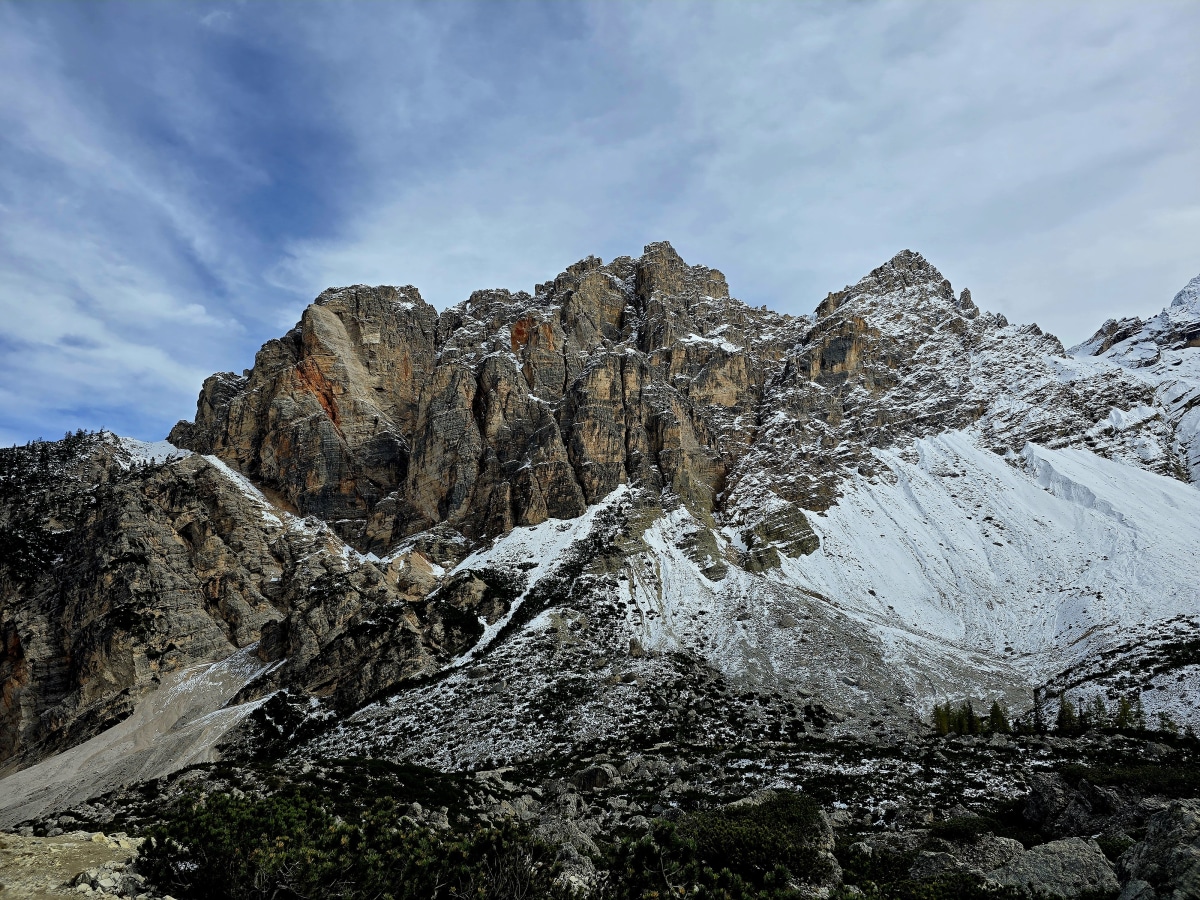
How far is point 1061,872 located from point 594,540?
96.6m

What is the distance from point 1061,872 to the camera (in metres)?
20.1

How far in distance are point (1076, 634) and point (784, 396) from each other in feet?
282

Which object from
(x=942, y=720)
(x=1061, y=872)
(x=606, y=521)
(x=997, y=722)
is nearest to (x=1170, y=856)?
(x=1061, y=872)

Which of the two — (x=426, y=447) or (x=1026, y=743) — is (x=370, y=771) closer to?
(x=1026, y=743)

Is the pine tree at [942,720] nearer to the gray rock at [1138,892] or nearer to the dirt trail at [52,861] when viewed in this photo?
the gray rock at [1138,892]

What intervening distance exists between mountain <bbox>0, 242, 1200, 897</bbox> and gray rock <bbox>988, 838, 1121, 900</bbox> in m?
46.9

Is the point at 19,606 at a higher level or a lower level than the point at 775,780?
higher

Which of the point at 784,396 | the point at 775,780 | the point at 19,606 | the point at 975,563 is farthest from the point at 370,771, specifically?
the point at 784,396

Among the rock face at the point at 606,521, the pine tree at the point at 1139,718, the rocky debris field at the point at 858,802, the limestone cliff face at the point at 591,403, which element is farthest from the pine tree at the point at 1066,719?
the limestone cliff face at the point at 591,403

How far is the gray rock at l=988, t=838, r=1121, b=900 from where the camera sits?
19297 mm

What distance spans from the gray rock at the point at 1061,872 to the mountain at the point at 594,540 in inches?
1846

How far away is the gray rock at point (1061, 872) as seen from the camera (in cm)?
1930

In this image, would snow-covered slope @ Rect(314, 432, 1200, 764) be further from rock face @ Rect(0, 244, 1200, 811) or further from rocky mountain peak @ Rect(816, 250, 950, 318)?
rocky mountain peak @ Rect(816, 250, 950, 318)

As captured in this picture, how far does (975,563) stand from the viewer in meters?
105
